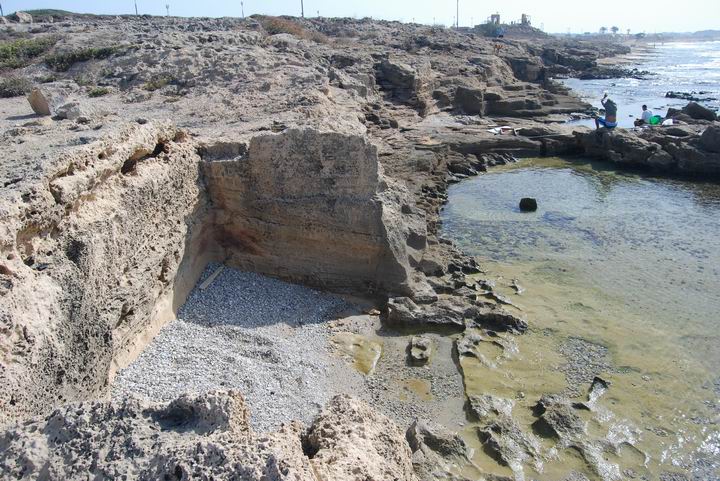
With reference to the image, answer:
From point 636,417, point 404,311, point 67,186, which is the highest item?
point 67,186

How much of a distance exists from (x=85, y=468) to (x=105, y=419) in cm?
37

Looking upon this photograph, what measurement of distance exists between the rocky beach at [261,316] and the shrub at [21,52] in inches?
37.2

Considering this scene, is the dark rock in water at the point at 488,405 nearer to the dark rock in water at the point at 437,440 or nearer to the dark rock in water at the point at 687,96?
Result: the dark rock in water at the point at 437,440

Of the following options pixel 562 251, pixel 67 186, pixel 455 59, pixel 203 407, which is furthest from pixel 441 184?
pixel 455 59

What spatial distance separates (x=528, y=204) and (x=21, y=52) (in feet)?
57.8

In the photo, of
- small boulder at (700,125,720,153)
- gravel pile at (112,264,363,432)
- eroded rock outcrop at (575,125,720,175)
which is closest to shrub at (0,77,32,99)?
gravel pile at (112,264,363,432)

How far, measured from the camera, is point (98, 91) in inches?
610

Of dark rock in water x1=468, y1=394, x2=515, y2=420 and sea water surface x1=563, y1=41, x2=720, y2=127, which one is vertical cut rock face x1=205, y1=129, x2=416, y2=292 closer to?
dark rock in water x1=468, y1=394, x2=515, y2=420

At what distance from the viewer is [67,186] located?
7.18 m

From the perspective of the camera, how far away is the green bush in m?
18.1

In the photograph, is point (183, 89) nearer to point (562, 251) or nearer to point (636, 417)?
point (562, 251)

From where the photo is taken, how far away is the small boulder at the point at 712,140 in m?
22.4

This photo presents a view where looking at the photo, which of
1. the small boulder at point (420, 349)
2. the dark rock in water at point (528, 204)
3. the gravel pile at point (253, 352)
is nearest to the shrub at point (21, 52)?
the gravel pile at point (253, 352)

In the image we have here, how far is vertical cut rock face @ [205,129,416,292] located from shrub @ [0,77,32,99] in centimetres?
775
